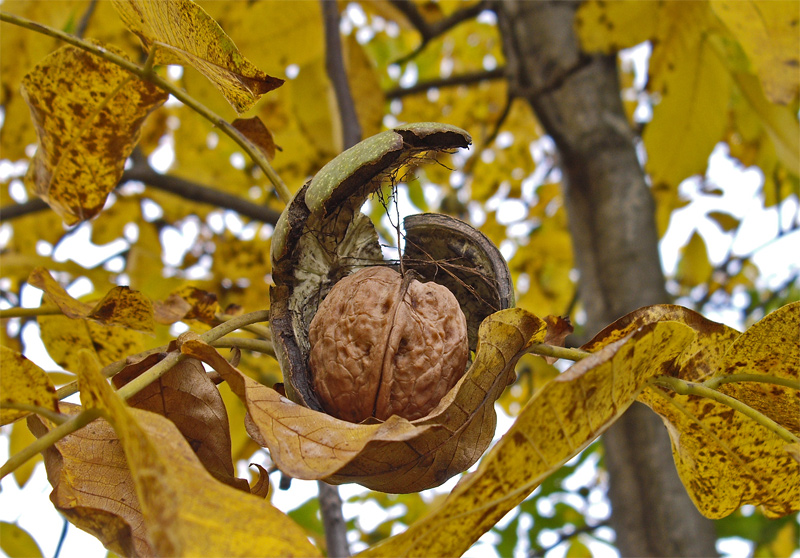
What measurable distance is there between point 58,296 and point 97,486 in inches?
11.2

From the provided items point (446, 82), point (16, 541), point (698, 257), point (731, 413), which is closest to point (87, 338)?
point (16, 541)

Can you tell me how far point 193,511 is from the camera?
418mm

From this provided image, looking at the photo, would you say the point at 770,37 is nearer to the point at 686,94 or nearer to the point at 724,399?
the point at 686,94

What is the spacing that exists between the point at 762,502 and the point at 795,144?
33.3 inches

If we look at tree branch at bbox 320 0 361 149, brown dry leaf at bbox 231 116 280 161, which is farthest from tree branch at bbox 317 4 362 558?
brown dry leaf at bbox 231 116 280 161

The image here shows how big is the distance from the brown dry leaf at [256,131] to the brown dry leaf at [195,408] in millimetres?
410

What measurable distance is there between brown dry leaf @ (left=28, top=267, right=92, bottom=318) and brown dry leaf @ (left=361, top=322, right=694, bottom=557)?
54 centimetres

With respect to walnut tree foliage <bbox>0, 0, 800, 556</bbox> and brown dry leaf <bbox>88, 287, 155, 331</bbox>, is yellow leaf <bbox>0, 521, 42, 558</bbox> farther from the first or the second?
brown dry leaf <bbox>88, 287, 155, 331</bbox>

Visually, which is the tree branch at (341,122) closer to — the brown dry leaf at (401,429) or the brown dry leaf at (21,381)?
the brown dry leaf at (401,429)

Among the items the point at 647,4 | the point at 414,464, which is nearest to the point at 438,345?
the point at 414,464

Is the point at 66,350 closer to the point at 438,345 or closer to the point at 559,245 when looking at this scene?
the point at 438,345

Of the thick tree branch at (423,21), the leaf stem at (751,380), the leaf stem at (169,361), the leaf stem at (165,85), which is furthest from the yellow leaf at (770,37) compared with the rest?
the thick tree branch at (423,21)

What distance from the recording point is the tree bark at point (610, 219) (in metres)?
1.59

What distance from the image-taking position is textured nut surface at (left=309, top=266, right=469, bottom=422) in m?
0.73
